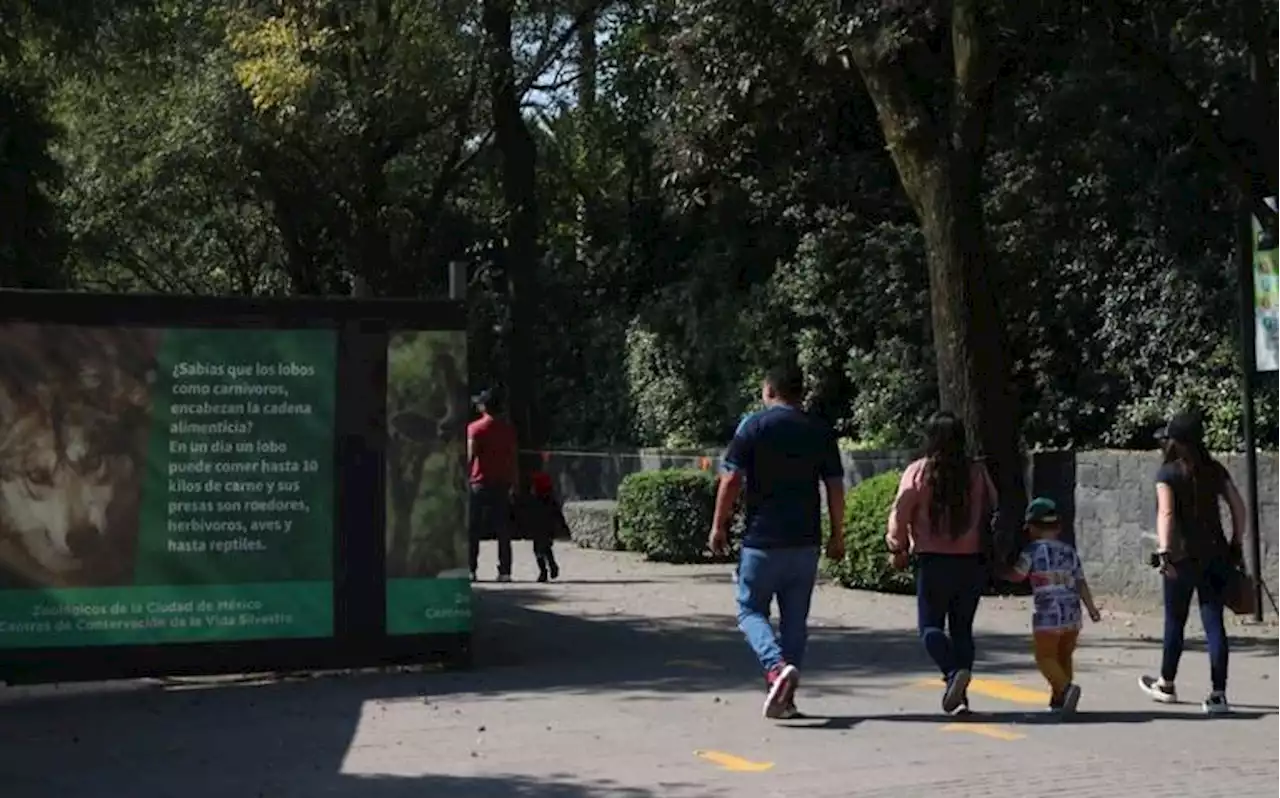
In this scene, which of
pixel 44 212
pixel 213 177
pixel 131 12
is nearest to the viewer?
pixel 131 12

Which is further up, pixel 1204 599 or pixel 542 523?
pixel 542 523

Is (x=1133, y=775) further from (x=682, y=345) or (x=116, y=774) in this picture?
(x=682, y=345)

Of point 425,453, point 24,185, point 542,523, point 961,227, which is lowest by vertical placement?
point 542,523

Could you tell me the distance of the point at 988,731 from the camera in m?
9.55

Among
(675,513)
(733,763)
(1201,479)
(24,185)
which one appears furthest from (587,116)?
(733,763)

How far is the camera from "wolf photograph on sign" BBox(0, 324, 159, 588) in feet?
35.5

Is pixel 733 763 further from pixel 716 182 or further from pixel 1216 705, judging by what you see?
pixel 716 182

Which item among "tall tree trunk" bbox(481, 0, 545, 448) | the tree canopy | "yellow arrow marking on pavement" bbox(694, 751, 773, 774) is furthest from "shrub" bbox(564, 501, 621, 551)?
"yellow arrow marking on pavement" bbox(694, 751, 773, 774)

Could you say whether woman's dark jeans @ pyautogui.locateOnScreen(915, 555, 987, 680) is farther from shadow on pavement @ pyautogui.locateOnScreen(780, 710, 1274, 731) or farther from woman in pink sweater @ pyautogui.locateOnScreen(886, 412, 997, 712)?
shadow on pavement @ pyautogui.locateOnScreen(780, 710, 1274, 731)

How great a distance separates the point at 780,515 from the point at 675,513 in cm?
1061

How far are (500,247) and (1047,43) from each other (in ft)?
63.2

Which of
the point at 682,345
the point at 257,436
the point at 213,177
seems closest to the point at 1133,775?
the point at 257,436

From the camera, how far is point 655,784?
8352mm

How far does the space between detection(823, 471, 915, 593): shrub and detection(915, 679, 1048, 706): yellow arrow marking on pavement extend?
483 centimetres
